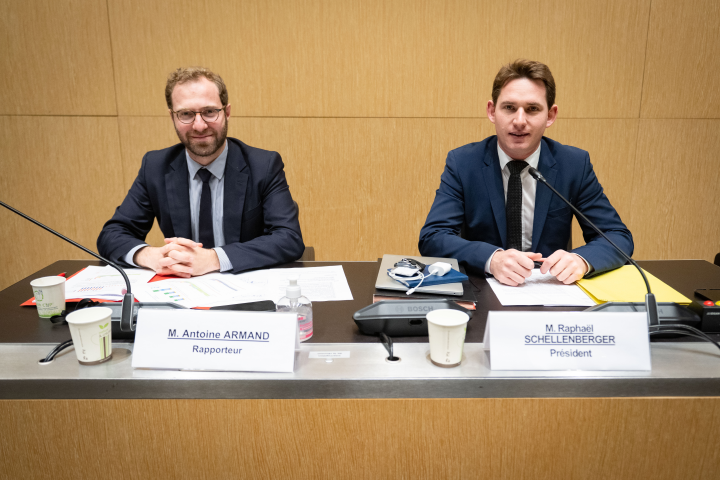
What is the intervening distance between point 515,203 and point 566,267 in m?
0.47

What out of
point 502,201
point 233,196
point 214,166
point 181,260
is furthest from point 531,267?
point 214,166

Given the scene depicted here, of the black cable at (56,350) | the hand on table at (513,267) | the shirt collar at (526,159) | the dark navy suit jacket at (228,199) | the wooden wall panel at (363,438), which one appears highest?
the shirt collar at (526,159)

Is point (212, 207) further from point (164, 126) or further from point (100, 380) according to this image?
point (164, 126)

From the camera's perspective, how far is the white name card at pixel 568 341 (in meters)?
0.86

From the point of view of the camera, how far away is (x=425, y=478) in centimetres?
92

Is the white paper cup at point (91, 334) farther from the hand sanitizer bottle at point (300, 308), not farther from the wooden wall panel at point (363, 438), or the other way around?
the hand sanitizer bottle at point (300, 308)

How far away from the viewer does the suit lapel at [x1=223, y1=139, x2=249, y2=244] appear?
179 centimetres

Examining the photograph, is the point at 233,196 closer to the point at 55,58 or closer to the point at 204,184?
the point at 204,184

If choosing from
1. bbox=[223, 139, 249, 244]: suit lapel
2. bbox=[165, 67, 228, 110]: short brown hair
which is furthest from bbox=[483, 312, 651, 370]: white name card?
bbox=[165, 67, 228, 110]: short brown hair

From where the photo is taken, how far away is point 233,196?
Result: 1790mm

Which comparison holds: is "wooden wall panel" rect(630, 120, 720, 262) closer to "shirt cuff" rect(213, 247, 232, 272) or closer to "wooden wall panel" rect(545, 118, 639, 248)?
"wooden wall panel" rect(545, 118, 639, 248)

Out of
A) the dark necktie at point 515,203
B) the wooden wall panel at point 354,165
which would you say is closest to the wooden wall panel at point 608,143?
the wooden wall panel at point 354,165

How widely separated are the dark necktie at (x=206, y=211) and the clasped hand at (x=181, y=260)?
346 millimetres

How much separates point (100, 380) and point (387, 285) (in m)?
0.62
